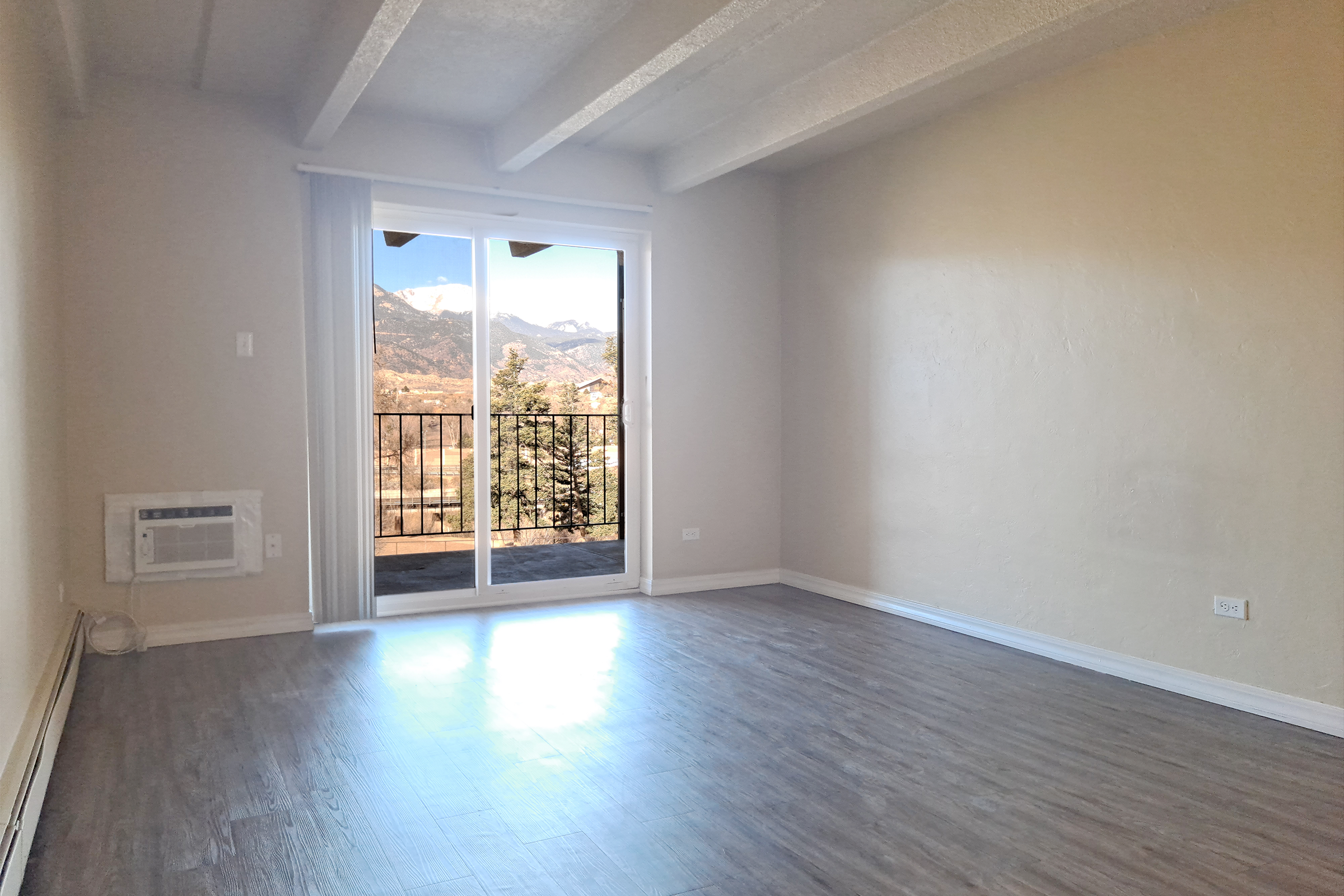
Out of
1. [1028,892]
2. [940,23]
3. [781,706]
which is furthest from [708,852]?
[940,23]

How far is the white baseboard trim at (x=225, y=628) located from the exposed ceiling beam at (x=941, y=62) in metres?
3.21

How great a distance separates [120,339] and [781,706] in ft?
11.0

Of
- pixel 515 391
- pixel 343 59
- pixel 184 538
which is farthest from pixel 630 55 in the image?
pixel 184 538

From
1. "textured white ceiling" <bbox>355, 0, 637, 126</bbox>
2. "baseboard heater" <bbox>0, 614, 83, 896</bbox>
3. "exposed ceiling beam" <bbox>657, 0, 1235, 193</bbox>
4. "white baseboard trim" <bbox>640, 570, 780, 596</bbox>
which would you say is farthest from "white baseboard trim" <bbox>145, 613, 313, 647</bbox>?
"exposed ceiling beam" <bbox>657, 0, 1235, 193</bbox>

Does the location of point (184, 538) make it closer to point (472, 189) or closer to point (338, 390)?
point (338, 390)

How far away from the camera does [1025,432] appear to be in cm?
416

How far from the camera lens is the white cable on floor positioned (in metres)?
3.99

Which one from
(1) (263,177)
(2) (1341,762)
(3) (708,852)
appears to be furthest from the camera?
(1) (263,177)

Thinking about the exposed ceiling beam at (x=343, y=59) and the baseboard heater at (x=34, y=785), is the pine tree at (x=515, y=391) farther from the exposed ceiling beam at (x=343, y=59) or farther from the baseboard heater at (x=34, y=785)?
the baseboard heater at (x=34, y=785)

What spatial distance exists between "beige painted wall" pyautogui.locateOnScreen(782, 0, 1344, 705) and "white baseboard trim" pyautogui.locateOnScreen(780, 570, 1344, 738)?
4 centimetres

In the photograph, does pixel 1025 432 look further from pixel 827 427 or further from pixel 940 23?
pixel 940 23

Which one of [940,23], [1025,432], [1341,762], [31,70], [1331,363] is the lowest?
[1341,762]

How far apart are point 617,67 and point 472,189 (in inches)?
61.8

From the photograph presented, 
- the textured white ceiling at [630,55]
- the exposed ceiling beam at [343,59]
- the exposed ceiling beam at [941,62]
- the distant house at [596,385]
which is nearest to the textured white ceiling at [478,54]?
the textured white ceiling at [630,55]
